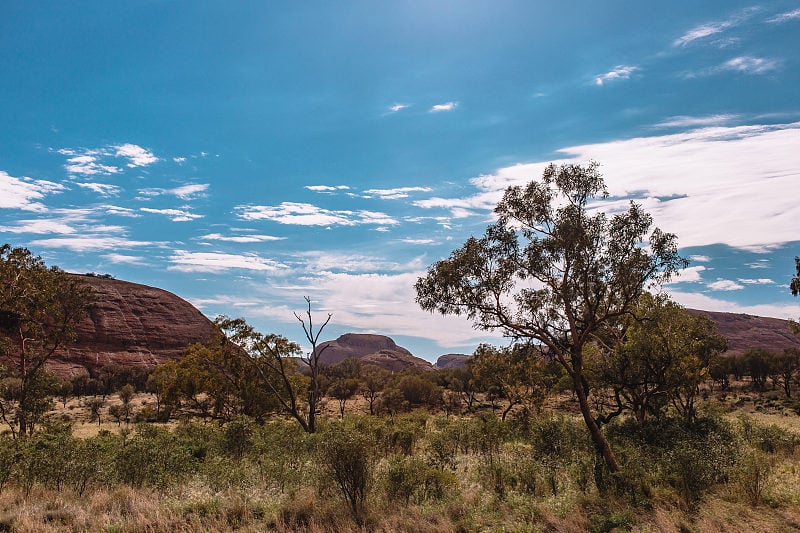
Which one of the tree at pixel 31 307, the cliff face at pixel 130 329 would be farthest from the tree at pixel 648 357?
the cliff face at pixel 130 329

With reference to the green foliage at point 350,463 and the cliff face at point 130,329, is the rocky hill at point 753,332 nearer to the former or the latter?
the cliff face at point 130,329

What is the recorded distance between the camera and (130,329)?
102 meters

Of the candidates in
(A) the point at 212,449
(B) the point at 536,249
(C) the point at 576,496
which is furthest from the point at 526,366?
(A) the point at 212,449

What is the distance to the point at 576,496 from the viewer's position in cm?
1136

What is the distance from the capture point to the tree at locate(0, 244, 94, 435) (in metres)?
19.7

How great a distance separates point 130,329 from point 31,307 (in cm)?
8941

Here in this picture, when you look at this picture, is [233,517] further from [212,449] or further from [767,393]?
[767,393]

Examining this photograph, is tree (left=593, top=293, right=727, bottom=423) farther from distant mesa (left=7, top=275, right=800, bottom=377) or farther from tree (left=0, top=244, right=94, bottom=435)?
distant mesa (left=7, top=275, right=800, bottom=377)

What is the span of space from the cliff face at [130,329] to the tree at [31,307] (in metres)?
67.8

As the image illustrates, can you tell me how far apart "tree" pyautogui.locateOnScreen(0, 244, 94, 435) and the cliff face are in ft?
222

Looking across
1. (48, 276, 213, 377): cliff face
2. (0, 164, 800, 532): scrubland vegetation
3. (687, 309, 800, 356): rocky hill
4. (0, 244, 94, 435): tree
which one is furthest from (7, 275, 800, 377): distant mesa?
(0, 164, 800, 532): scrubland vegetation

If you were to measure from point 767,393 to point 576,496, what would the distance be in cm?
6069

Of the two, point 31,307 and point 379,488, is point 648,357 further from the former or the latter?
point 31,307

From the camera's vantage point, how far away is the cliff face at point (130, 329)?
298ft
